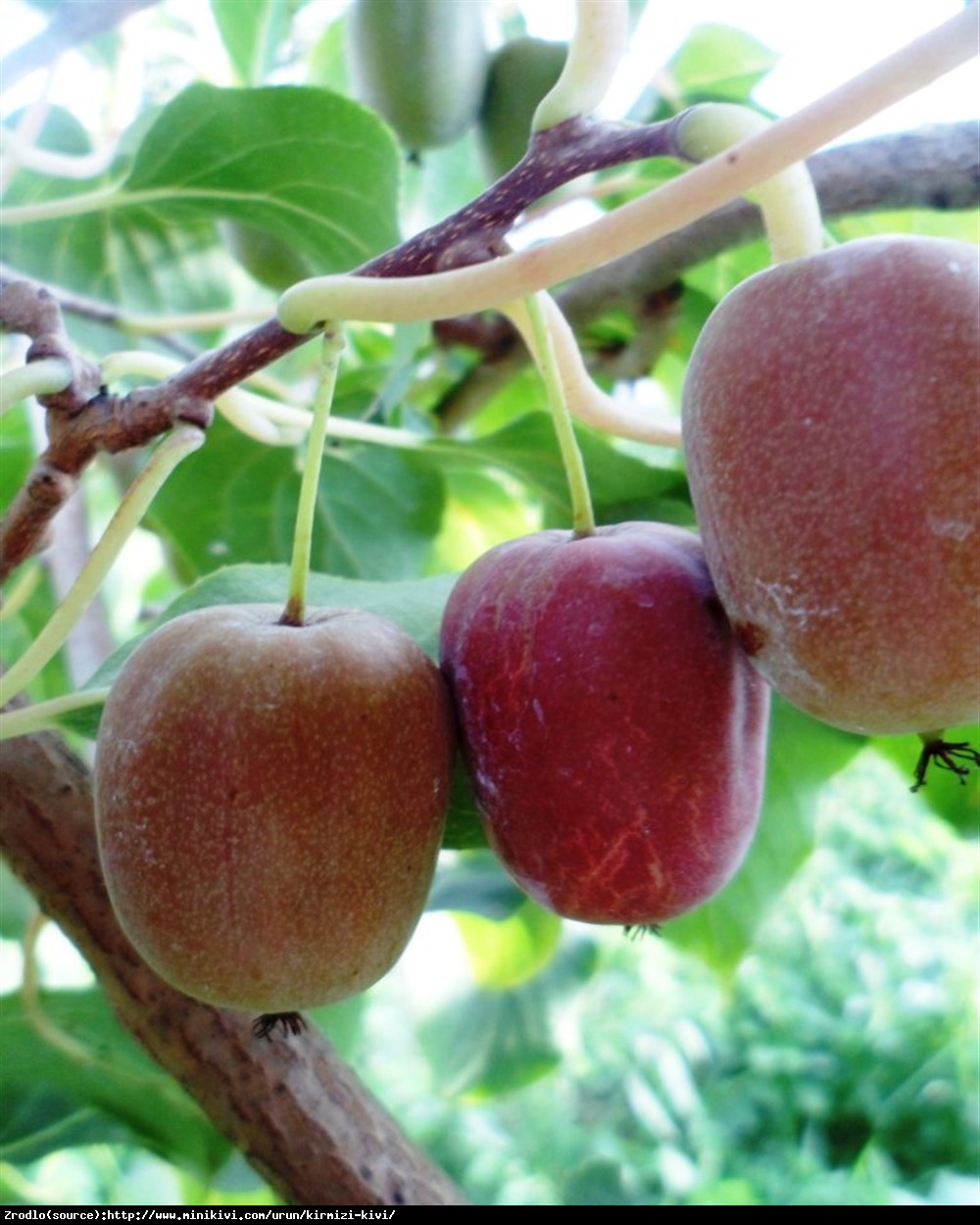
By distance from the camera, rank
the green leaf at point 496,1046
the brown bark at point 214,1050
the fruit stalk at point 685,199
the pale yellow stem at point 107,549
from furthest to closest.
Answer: the green leaf at point 496,1046, the brown bark at point 214,1050, the pale yellow stem at point 107,549, the fruit stalk at point 685,199

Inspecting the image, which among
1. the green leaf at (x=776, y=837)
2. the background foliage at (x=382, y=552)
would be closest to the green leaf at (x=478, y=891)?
the background foliage at (x=382, y=552)

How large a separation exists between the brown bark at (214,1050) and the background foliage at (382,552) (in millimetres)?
34

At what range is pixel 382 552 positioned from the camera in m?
0.82

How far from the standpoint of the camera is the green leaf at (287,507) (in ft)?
2.63

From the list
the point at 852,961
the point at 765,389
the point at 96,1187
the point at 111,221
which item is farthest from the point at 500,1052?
the point at 852,961

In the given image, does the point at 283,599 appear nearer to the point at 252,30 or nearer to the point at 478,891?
the point at 478,891

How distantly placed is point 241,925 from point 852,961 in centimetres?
169

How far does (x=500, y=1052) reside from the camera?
106cm

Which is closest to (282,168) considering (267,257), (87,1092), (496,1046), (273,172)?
(273,172)

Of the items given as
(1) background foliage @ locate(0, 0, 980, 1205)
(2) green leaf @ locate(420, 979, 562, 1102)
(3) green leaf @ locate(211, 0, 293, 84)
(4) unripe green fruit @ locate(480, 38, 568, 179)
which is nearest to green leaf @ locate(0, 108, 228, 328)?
(1) background foliage @ locate(0, 0, 980, 1205)

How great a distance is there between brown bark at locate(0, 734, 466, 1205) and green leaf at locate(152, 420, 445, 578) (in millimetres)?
302

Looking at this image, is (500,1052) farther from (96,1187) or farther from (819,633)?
(819,633)

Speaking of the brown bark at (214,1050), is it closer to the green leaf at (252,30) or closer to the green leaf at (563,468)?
the green leaf at (563,468)

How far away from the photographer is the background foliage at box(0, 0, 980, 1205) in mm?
662
